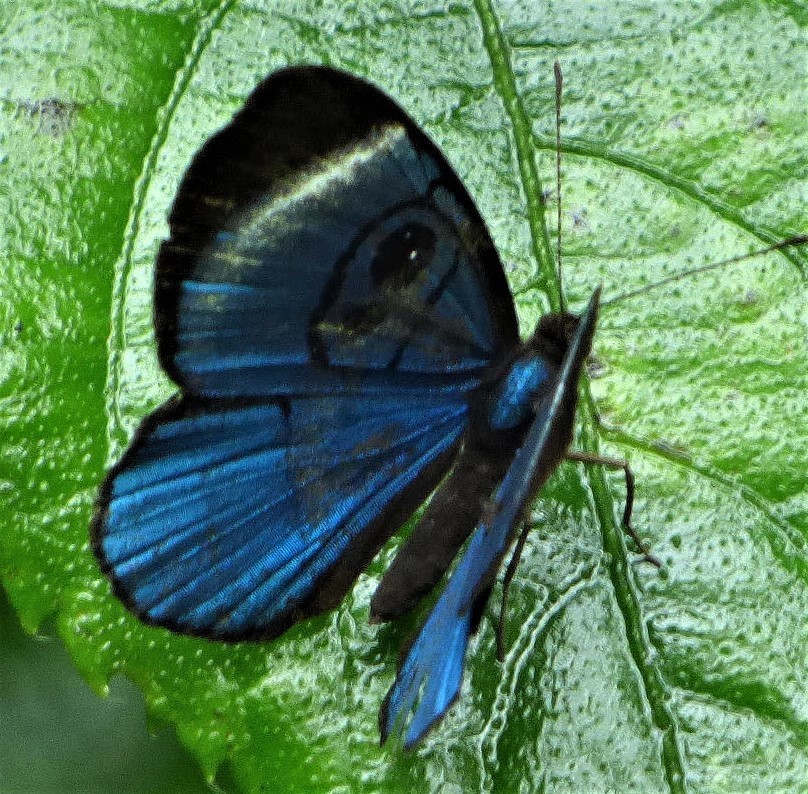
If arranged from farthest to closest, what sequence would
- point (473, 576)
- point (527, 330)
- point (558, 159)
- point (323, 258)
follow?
point (527, 330), point (558, 159), point (323, 258), point (473, 576)

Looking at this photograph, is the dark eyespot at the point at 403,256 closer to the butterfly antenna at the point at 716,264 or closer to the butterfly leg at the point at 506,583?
the butterfly antenna at the point at 716,264

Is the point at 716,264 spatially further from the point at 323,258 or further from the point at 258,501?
the point at 258,501

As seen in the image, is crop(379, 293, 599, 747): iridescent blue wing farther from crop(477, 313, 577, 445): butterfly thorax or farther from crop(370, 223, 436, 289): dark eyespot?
crop(370, 223, 436, 289): dark eyespot

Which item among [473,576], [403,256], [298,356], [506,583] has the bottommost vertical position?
[506,583]

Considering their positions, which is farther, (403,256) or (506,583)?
(506,583)

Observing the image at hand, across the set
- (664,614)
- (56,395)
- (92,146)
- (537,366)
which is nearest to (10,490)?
(56,395)

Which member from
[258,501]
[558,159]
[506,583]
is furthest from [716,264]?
[258,501]

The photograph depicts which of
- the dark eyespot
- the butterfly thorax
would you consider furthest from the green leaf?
the dark eyespot

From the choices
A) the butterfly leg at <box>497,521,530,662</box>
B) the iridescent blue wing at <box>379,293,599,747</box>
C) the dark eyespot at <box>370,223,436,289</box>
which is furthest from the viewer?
Answer: the butterfly leg at <box>497,521,530,662</box>
